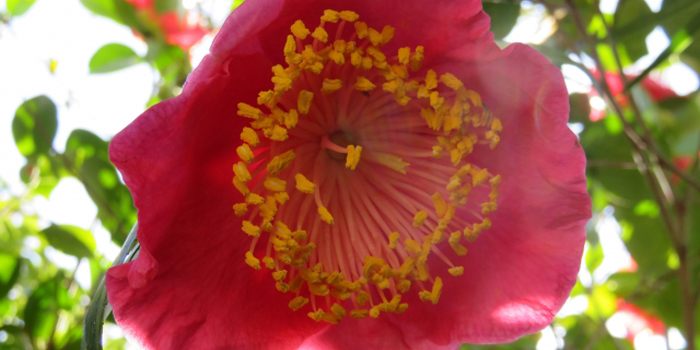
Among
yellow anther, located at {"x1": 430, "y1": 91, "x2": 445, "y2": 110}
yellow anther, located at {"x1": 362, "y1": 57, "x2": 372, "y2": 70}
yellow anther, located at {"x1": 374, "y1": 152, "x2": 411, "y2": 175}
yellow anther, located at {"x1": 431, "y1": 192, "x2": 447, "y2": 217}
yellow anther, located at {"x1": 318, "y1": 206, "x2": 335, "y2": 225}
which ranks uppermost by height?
yellow anther, located at {"x1": 362, "y1": 57, "x2": 372, "y2": 70}

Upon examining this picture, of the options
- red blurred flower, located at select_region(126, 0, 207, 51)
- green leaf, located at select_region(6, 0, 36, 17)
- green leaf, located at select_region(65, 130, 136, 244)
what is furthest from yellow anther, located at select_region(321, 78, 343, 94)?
green leaf, located at select_region(6, 0, 36, 17)

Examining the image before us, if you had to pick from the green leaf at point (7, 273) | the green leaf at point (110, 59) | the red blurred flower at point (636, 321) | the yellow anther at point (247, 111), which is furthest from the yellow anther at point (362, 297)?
the red blurred flower at point (636, 321)

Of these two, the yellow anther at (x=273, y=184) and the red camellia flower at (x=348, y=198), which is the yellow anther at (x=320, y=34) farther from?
the yellow anther at (x=273, y=184)

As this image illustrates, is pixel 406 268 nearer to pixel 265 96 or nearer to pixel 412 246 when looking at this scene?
pixel 412 246

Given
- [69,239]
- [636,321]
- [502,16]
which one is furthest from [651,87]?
[69,239]

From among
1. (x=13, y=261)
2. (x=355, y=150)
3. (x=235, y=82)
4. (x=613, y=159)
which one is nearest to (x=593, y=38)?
(x=613, y=159)

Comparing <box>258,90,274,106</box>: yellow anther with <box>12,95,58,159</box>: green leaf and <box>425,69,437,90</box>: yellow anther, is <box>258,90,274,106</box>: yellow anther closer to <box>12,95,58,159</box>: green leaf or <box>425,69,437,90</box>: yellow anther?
<box>425,69,437,90</box>: yellow anther
